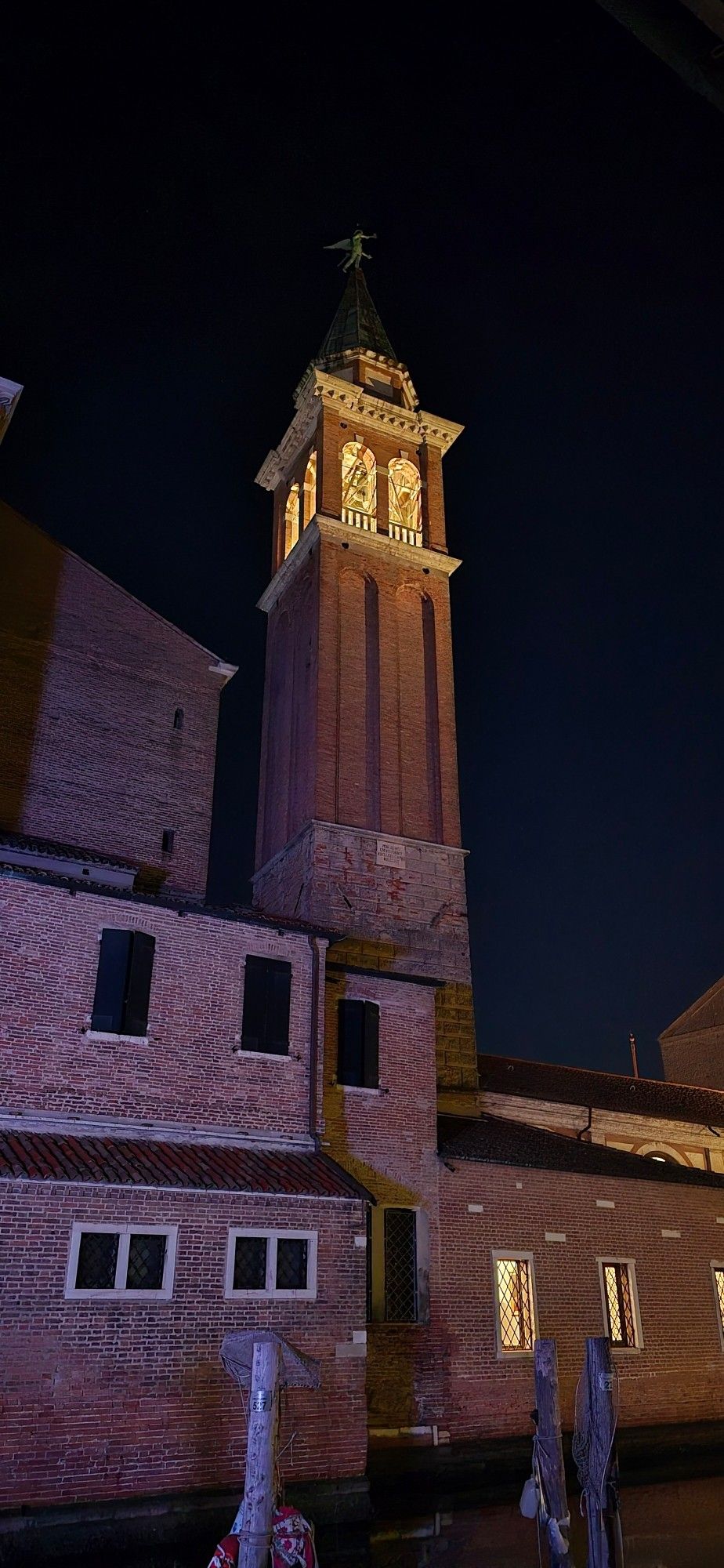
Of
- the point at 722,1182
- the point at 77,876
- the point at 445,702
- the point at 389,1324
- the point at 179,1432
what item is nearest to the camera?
the point at 179,1432

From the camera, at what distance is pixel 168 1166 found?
13.8 m

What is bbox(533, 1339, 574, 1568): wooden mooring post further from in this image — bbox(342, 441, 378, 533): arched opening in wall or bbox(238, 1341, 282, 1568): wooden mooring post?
bbox(342, 441, 378, 533): arched opening in wall

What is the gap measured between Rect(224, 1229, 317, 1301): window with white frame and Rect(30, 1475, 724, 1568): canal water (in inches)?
108

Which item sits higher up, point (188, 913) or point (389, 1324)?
point (188, 913)

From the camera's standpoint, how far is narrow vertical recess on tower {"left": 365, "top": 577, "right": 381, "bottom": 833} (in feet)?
96.5

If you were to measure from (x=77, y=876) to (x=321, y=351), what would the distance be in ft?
95.6

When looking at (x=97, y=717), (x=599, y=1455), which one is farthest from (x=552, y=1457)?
(x=97, y=717)

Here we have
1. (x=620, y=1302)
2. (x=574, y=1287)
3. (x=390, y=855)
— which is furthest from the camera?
(x=390, y=855)

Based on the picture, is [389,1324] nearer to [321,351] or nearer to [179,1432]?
[179,1432]

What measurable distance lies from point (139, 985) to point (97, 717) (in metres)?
11.6

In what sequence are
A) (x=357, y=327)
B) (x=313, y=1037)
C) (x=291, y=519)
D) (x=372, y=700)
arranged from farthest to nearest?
(x=357, y=327), (x=291, y=519), (x=372, y=700), (x=313, y=1037)

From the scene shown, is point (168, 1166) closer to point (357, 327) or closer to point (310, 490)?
point (310, 490)

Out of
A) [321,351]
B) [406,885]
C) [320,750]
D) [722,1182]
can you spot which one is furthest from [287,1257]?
[321,351]

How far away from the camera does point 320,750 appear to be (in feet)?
96.2
